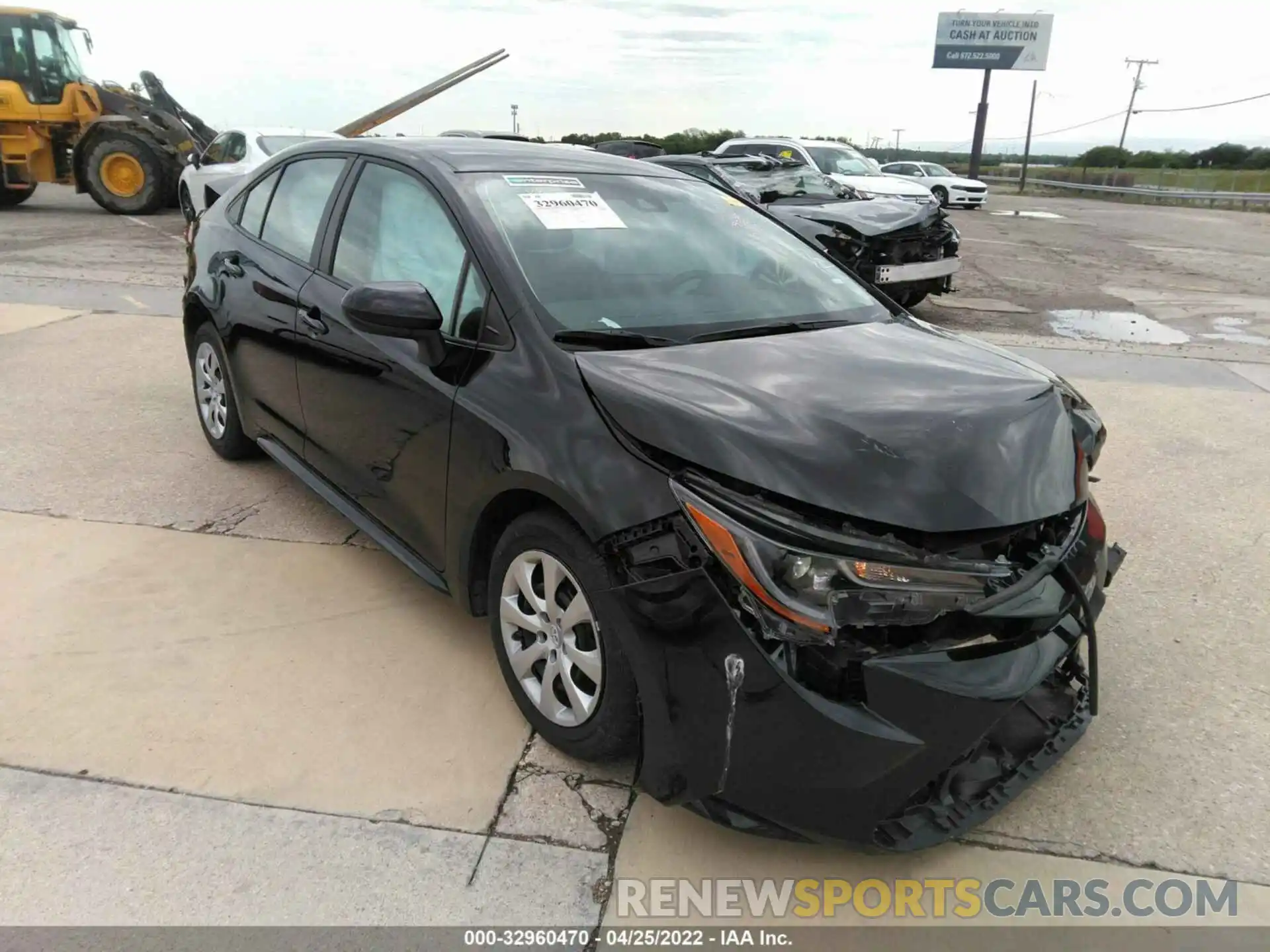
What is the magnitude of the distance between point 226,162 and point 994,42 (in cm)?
5131

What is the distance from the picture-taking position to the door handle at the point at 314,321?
11.1 ft

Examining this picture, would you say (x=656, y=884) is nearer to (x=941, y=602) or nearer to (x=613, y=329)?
(x=941, y=602)

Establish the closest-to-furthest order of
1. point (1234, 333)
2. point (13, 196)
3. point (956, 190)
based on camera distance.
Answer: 1. point (1234, 333)
2. point (13, 196)
3. point (956, 190)

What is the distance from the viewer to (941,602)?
78.7 inches

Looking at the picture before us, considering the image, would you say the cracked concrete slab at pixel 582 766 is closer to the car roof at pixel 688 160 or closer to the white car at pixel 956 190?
the car roof at pixel 688 160

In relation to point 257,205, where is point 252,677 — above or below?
below

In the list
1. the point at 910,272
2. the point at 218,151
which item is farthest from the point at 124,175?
the point at 910,272

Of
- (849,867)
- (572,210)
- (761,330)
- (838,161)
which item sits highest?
(572,210)

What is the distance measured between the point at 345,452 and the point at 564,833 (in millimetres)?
1681

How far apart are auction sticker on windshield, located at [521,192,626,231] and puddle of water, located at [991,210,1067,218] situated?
25.3m

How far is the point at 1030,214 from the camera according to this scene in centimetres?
2648

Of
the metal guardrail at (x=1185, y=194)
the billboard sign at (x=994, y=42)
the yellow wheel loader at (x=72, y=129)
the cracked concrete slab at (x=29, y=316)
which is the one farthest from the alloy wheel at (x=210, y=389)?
the billboard sign at (x=994, y=42)

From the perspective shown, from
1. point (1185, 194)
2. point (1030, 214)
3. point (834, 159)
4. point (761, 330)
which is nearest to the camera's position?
point (761, 330)

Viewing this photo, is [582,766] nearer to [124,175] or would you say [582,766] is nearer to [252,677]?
[252,677]
